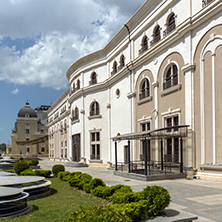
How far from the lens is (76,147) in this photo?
35656mm

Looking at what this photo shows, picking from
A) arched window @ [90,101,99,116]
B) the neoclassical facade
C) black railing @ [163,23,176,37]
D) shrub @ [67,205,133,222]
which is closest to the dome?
the neoclassical facade

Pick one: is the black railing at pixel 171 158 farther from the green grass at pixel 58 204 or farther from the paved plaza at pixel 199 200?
the green grass at pixel 58 204

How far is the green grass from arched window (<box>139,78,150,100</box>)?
11.7 metres

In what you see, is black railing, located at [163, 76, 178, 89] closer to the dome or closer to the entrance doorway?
the entrance doorway

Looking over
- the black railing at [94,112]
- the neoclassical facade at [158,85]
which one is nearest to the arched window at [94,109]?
the black railing at [94,112]

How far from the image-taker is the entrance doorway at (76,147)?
3477 cm

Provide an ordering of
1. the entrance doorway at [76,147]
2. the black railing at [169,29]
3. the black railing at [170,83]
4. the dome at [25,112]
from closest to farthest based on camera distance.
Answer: the black railing at [170,83], the black railing at [169,29], the entrance doorway at [76,147], the dome at [25,112]

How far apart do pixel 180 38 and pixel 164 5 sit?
11.7ft

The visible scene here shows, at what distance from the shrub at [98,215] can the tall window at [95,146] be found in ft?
82.4

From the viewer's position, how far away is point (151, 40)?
69.2 ft

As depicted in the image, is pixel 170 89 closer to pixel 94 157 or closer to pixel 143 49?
pixel 143 49

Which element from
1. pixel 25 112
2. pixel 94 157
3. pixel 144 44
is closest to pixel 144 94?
pixel 144 44

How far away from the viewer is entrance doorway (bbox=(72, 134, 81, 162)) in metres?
34.8

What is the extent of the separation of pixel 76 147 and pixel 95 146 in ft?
18.6
